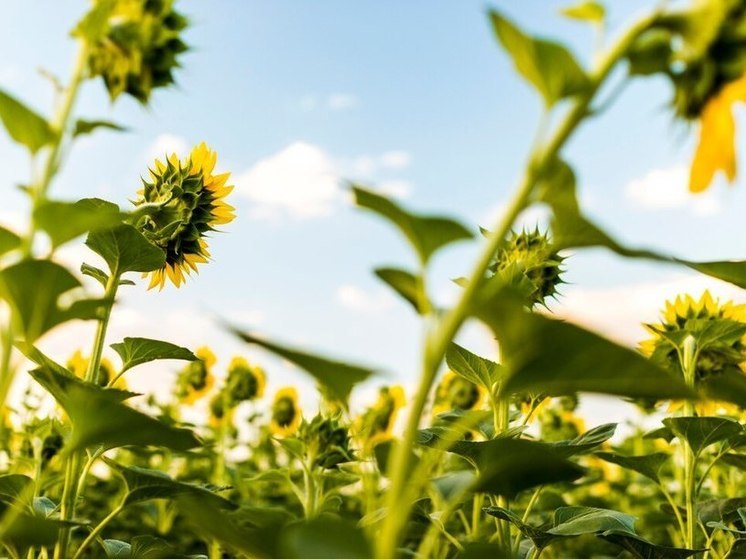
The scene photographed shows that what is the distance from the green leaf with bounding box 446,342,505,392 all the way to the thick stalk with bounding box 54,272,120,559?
0.54 m

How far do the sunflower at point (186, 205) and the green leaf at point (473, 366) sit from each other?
0.47m

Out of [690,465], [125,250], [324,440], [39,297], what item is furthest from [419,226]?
[324,440]

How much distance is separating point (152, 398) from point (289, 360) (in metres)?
3.54

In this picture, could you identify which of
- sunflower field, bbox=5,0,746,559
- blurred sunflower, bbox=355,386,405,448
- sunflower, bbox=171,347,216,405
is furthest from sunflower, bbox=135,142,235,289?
sunflower, bbox=171,347,216,405

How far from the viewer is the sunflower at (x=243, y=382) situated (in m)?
3.96

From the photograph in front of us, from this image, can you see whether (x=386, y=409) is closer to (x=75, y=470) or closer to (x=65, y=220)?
(x=75, y=470)

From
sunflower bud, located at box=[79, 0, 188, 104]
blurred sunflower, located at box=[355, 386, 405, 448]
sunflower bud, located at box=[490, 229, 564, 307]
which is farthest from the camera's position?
blurred sunflower, located at box=[355, 386, 405, 448]

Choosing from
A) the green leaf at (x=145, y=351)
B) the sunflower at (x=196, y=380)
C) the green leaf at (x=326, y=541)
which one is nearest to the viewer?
the green leaf at (x=326, y=541)

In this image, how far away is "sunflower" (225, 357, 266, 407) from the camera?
396cm

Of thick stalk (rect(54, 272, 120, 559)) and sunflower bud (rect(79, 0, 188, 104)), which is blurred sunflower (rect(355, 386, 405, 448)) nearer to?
thick stalk (rect(54, 272, 120, 559))

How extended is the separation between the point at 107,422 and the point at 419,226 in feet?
1.40

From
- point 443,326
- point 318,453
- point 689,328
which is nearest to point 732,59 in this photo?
point 443,326

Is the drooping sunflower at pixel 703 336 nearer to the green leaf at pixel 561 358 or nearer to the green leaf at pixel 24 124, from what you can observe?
the green leaf at pixel 561 358

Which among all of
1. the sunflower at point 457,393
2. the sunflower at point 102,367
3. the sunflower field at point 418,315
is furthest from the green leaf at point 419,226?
the sunflower at point 457,393
